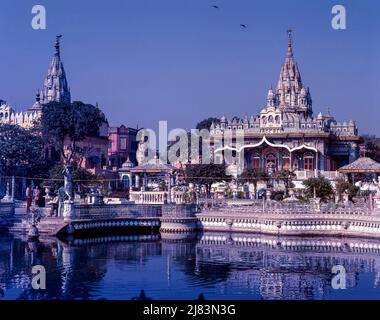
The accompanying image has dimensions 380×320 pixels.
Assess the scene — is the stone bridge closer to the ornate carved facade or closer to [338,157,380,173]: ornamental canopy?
[338,157,380,173]: ornamental canopy

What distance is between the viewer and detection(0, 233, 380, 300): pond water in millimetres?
17781

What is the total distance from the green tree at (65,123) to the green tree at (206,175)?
445 inches

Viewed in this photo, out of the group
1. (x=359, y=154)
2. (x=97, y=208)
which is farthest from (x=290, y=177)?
(x=97, y=208)

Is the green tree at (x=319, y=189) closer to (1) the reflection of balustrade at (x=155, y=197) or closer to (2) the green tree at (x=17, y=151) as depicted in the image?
(1) the reflection of balustrade at (x=155, y=197)

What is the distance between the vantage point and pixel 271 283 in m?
19.2

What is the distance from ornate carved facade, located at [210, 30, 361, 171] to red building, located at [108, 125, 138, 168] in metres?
18.2

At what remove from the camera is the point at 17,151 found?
44938 mm

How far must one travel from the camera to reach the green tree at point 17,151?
4453 cm

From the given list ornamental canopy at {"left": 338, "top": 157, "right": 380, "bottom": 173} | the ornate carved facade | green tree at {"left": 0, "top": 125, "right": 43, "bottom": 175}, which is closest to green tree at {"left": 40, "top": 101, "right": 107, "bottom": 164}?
green tree at {"left": 0, "top": 125, "right": 43, "bottom": 175}

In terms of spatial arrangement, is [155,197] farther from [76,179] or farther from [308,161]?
[308,161]

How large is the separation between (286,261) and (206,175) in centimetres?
2093

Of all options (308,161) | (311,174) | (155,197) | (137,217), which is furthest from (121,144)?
(137,217)
